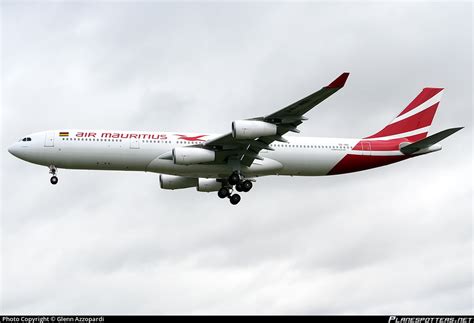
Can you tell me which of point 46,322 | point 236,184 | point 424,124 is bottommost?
point 46,322

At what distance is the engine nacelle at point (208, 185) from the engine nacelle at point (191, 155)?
659 centimetres

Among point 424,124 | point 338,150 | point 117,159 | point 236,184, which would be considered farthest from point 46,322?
point 424,124

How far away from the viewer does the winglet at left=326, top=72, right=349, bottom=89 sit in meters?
43.5

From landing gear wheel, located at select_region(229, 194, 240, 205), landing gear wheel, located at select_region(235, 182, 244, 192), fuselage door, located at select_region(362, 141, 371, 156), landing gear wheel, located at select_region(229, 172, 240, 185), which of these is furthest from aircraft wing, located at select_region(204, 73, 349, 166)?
fuselage door, located at select_region(362, 141, 371, 156)

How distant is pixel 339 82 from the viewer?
4378 cm

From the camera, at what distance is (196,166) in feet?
168

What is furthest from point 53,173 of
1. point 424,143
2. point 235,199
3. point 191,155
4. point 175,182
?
point 424,143

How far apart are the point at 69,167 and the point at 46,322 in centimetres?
1642

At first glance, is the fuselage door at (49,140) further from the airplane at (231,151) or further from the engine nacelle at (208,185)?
the engine nacelle at (208,185)

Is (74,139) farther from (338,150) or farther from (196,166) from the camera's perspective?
(338,150)

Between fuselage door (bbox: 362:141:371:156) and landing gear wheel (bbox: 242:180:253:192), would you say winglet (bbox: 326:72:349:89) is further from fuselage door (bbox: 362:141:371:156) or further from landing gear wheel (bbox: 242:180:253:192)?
fuselage door (bbox: 362:141:371:156)

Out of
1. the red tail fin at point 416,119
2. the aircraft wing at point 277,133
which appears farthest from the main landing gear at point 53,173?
the red tail fin at point 416,119

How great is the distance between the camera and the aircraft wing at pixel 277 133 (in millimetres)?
44953

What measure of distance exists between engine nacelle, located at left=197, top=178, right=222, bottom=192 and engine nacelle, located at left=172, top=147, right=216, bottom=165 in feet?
21.6
